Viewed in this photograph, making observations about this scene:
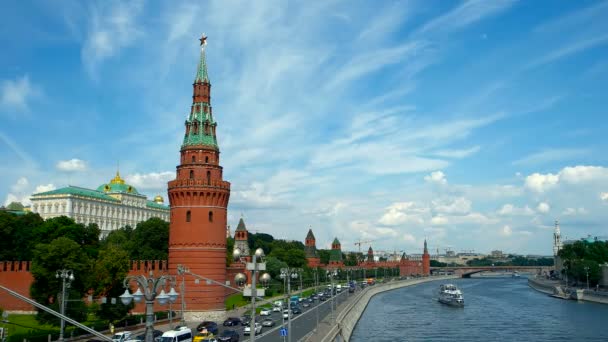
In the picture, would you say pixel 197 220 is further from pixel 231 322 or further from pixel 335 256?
pixel 335 256

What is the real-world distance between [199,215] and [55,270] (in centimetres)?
Answer: 1478

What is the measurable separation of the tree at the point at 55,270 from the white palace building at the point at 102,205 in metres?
86.8

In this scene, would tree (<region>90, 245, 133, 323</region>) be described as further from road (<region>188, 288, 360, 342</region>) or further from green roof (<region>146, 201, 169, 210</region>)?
green roof (<region>146, 201, 169, 210</region>)

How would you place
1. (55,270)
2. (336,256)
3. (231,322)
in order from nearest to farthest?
(55,270) < (231,322) < (336,256)

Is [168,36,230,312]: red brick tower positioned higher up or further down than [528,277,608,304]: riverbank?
higher up

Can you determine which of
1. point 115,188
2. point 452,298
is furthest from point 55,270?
point 115,188

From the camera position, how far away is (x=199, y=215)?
6081 cm

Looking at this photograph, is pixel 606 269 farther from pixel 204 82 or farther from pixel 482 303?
pixel 204 82

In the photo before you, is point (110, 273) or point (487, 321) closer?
point (110, 273)

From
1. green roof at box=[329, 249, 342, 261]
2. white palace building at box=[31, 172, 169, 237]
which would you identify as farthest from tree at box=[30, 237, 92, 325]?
green roof at box=[329, 249, 342, 261]

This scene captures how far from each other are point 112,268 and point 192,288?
8.68 metres

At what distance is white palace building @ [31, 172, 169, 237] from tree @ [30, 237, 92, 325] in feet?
285

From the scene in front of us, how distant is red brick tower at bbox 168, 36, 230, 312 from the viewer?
60625 millimetres

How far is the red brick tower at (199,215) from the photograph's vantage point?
60625 millimetres
